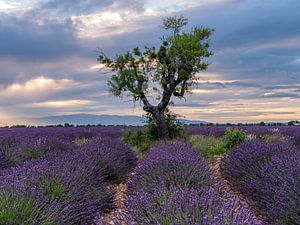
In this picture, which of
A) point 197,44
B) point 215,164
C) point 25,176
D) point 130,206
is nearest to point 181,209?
point 130,206

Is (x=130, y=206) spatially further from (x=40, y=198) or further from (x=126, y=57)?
(x=126, y=57)

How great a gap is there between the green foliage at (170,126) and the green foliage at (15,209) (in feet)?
40.5

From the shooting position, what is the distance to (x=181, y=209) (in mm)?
2953

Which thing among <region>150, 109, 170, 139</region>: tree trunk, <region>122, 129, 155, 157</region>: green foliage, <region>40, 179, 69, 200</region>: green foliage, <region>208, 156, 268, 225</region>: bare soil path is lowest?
<region>208, 156, 268, 225</region>: bare soil path

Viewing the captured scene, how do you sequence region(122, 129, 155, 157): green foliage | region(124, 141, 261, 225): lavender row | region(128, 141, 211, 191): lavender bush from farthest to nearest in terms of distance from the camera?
1. region(122, 129, 155, 157): green foliage
2. region(128, 141, 211, 191): lavender bush
3. region(124, 141, 261, 225): lavender row

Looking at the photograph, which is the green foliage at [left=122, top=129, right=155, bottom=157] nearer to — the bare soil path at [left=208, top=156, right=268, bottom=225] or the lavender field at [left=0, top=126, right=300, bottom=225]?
the bare soil path at [left=208, top=156, right=268, bottom=225]

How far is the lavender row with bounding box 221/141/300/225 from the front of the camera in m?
3.94

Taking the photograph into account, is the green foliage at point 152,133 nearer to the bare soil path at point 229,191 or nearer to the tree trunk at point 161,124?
the tree trunk at point 161,124

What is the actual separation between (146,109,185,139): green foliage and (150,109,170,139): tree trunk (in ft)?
0.74

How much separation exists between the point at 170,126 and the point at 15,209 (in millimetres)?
12953

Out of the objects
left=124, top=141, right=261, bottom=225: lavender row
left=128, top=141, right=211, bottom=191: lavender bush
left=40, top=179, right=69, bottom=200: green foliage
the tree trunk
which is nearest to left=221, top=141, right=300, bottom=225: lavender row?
left=124, top=141, right=261, bottom=225: lavender row

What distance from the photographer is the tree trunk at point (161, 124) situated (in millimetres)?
15727

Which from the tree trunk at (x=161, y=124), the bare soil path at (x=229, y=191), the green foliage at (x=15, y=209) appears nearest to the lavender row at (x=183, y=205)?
the bare soil path at (x=229, y=191)

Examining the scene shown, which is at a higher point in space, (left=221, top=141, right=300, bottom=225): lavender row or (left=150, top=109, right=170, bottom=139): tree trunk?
(left=150, top=109, right=170, bottom=139): tree trunk
